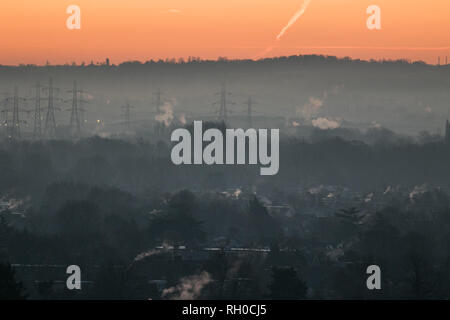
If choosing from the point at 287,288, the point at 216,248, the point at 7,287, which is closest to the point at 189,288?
the point at 287,288

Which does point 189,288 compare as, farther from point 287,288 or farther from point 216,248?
point 216,248

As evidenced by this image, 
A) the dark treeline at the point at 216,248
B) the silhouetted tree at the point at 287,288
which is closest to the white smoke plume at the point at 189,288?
the dark treeline at the point at 216,248

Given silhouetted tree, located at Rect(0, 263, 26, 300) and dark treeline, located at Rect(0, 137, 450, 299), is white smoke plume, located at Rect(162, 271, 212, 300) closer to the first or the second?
dark treeline, located at Rect(0, 137, 450, 299)

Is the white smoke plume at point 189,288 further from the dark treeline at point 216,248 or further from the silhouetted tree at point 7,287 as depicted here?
the silhouetted tree at point 7,287

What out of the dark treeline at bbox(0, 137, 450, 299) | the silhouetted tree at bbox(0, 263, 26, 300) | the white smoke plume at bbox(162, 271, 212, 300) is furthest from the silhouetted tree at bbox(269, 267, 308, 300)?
the silhouetted tree at bbox(0, 263, 26, 300)
